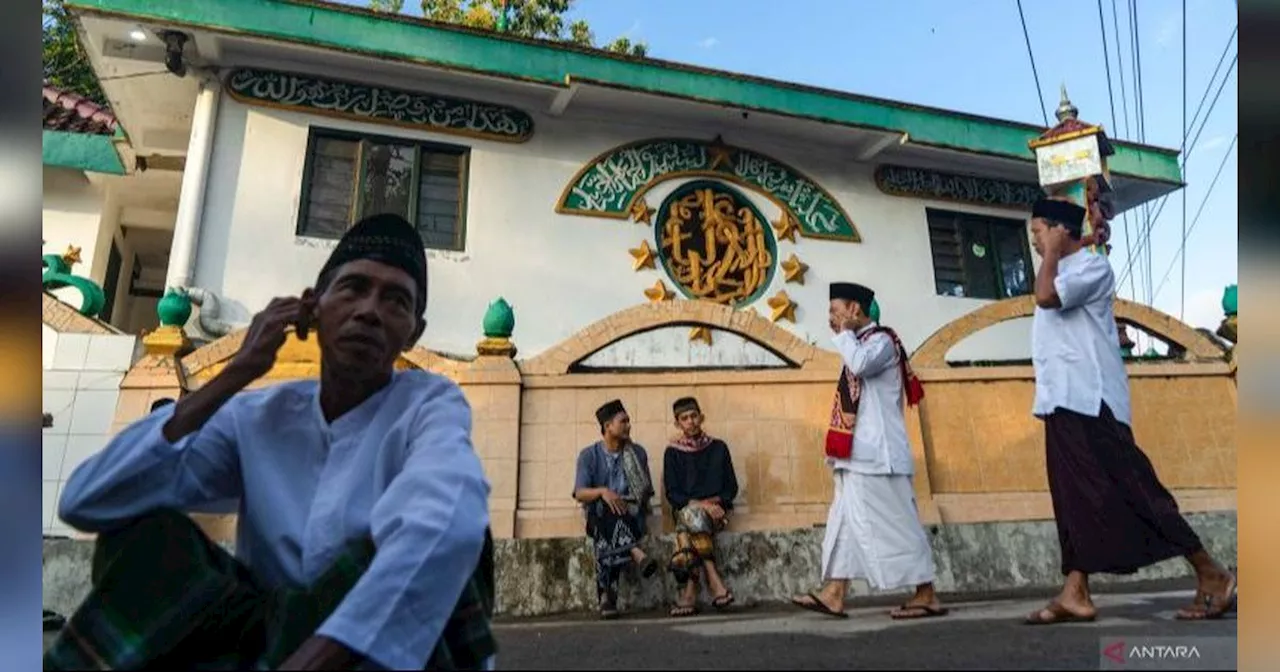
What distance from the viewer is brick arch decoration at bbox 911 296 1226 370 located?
4965mm

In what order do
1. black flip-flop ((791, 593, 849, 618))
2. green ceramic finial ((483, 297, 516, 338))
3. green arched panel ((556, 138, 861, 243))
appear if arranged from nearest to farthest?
black flip-flop ((791, 593, 849, 618))
green ceramic finial ((483, 297, 516, 338))
green arched panel ((556, 138, 861, 243))

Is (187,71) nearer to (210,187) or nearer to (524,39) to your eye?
(210,187)

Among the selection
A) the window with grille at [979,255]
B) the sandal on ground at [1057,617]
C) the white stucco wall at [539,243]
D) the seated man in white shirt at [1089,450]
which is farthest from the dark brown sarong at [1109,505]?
the window with grille at [979,255]

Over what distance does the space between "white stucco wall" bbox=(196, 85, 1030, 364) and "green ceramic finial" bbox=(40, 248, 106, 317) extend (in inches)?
30.1

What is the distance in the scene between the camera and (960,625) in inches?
108

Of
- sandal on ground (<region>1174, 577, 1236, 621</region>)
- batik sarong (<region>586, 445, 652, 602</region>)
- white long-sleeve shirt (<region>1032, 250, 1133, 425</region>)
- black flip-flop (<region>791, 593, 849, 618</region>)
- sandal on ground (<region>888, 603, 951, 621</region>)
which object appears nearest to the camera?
sandal on ground (<region>1174, 577, 1236, 621</region>)

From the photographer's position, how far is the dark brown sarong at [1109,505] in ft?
8.40

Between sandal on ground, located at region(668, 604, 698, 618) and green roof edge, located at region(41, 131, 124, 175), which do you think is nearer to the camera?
sandal on ground, located at region(668, 604, 698, 618)

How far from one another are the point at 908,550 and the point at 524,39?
4.59 meters

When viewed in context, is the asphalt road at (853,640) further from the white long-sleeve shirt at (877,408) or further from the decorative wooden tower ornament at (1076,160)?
the decorative wooden tower ornament at (1076,160)

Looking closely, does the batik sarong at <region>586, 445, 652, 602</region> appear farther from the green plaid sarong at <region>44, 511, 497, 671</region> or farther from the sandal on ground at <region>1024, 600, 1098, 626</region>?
the green plaid sarong at <region>44, 511, 497, 671</region>

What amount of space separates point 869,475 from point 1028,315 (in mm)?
2699

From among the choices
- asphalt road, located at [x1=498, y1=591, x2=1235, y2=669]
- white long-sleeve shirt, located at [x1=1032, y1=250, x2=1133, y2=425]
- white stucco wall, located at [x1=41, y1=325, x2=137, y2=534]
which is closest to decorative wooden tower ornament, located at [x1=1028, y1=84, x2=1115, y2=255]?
white long-sleeve shirt, located at [x1=1032, y1=250, x2=1133, y2=425]

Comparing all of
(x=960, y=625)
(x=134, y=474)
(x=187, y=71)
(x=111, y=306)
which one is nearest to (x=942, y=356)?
(x=960, y=625)
